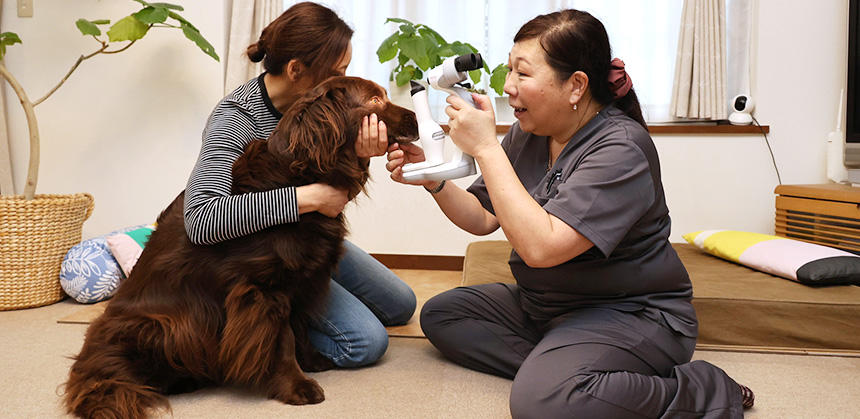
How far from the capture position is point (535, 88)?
1.52 meters

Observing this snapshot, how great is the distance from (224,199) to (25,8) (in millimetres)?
2674

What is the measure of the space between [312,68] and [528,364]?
0.97 meters

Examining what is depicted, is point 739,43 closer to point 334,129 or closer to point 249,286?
point 334,129

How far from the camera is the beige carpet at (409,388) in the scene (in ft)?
5.08

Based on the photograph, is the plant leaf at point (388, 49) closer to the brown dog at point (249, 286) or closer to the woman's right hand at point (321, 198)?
the brown dog at point (249, 286)

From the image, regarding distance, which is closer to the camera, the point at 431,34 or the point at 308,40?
the point at 308,40

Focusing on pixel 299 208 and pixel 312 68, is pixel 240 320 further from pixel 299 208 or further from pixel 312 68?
pixel 312 68

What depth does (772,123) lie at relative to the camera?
10.8ft

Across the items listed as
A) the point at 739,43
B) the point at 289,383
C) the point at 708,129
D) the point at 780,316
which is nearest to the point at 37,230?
the point at 289,383

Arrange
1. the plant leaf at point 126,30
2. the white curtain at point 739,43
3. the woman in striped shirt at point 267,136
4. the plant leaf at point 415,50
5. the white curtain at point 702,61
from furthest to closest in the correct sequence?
the white curtain at point 739,43 < the white curtain at point 702,61 < the plant leaf at point 415,50 < the plant leaf at point 126,30 < the woman in striped shirt at point 267,136

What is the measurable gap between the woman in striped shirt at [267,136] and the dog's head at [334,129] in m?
0.03

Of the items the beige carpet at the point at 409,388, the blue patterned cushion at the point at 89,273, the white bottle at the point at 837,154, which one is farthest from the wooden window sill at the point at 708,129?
the blue patterned cushion at the point at 89,273

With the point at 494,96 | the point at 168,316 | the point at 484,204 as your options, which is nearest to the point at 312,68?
the point at 484,204

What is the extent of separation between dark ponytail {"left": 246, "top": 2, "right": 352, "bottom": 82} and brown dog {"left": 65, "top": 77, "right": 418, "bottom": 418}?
20cm
